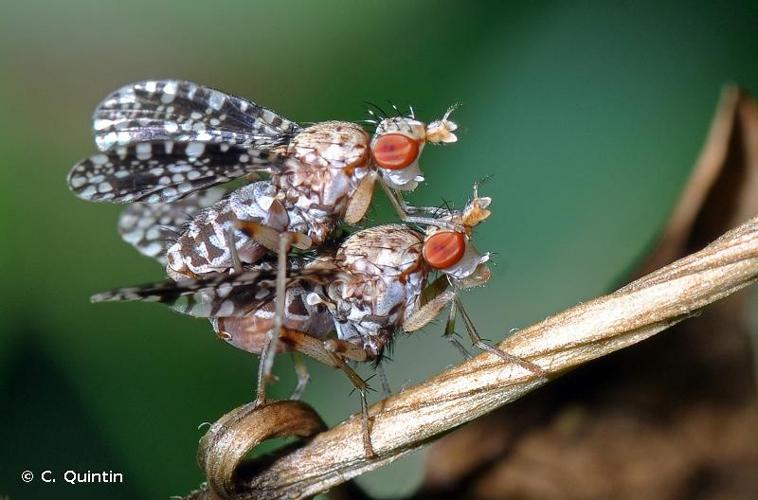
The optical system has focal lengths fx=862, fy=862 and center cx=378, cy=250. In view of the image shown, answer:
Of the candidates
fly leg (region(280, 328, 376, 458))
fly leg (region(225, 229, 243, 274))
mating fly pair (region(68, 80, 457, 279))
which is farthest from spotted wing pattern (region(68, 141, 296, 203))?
fly leg (region(280, 328, 376, 458))

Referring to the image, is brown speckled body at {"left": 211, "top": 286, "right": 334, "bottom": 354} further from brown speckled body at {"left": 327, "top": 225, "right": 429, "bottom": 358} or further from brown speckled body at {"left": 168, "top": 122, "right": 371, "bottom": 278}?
brown speckled body at {"left": 168, "top": 122, "right": 371, "bottom": 278}

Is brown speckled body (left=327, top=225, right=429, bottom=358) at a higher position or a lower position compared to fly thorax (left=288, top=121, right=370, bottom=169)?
lower

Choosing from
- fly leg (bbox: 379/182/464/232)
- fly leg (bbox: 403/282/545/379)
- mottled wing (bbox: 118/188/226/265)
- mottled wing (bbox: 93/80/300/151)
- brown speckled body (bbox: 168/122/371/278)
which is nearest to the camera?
fly leg (bbox: 403/282/545/379)

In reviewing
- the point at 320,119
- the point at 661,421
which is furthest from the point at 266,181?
the point at 661,421

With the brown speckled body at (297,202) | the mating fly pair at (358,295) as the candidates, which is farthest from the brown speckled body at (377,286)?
the brown speckled body at (297,202)

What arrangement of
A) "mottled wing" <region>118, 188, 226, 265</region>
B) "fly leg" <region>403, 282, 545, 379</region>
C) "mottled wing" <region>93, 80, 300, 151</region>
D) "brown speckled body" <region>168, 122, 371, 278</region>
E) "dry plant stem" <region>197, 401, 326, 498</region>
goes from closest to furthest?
"dry plant stem" <region>197, 401, 326, 498</region>
"fly leg" <region>403, 282, 545, 379</region>
"brown speckled body" <region>168, 122, 371, 278</region>
"mottled wing" <region>93, 80, 300, 151</region>
"mottled wing" <region>118, 188, 226, 265</region>

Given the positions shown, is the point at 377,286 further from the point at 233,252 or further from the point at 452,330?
the point at 233,252

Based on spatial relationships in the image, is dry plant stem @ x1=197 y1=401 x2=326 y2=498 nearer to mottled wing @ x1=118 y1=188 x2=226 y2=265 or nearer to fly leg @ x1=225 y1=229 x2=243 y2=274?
fly leg @ x1=225 y1=229 x2=243 y2=274

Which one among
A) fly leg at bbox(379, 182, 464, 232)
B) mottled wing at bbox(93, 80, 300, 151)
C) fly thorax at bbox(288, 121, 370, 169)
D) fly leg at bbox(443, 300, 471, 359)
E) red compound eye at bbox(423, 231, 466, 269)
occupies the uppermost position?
mottled wing at bbox(93, 80, 300, 151)

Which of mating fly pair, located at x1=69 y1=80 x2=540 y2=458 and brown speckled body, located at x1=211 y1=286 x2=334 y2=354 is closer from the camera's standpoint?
mating fly pair, located at x1=69 y1=80 x2=540 y2=458
